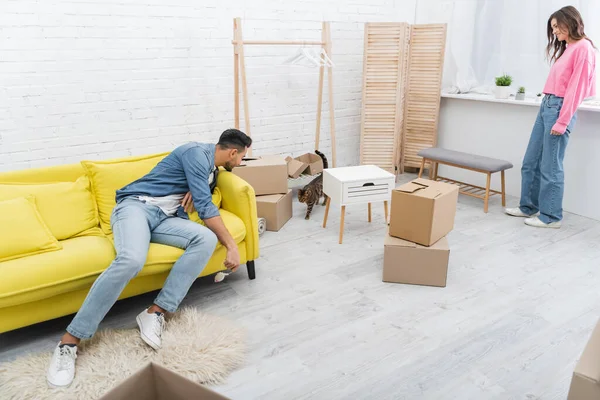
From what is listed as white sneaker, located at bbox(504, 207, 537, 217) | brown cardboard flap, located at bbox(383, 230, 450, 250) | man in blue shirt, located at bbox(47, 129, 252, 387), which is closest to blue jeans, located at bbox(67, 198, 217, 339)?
man in blue shirt, located at bbox(47, 129, 252, 387)

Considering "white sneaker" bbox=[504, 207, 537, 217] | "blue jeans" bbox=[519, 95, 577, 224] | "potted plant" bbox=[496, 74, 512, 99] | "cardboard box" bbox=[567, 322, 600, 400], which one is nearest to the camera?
"cardboard box" bbox=[567, 322, 600, 400]

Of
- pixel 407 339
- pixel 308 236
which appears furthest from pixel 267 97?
pixel 407 339

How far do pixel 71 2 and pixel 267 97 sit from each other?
5.36 feet

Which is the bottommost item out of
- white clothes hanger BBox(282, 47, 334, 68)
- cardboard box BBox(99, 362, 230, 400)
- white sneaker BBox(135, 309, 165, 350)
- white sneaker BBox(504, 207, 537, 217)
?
white sneaker BBox(135, 309, 165, 350)

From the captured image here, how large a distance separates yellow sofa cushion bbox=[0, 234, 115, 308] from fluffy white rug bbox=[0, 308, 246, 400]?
261 mm

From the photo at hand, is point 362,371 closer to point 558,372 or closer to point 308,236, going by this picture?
point 558,372

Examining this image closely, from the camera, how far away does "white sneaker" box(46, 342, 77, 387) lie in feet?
6.24

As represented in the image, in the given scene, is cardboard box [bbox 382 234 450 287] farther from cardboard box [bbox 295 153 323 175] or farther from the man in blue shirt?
cardboard box [bbox 295 153 323 175]

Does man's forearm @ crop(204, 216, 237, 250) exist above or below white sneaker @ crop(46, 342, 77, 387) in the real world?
above

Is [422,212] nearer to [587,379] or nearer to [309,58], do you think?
[587,379]

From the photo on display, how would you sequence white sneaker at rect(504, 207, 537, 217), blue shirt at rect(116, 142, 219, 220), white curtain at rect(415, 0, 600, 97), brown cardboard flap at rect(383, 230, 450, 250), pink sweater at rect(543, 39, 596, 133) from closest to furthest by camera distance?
blue shirt at rect(116, 142, 219, 220)
brown cardboard flap at rect(383, 230, 450, 250)
pink sweater at rect(543, 39, 596, 133)
white sneaker at rect(504, 207, 537, 217)
white curtain at rect(415, 0, 600, 97)

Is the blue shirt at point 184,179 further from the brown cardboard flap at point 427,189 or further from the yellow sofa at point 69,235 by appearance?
the brown cardboard flap at point 427,189

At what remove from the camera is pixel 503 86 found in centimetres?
405

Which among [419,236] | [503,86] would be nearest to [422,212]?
[419,236]
